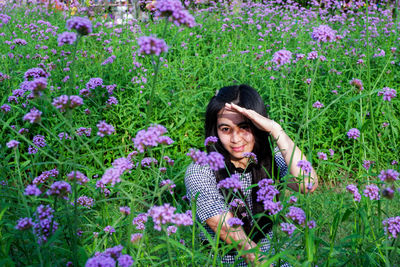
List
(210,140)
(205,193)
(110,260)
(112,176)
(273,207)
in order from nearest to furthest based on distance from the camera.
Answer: (110,260)
(112,176)
(273,207)
(210,140)
(205,193)

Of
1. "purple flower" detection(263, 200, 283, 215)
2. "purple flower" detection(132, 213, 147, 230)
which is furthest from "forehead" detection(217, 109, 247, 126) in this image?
"purple flower" detection(263, 200, 283, 215)

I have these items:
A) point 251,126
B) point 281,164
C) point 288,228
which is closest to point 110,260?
point 288,228

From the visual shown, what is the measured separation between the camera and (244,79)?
4.04m

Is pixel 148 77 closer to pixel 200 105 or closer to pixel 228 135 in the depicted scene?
pixel 200 105

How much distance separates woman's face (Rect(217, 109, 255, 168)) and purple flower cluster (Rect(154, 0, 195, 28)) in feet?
4.79

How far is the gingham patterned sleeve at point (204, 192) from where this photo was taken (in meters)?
2.44

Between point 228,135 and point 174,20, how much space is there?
153 cm

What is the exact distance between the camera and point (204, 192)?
2.54m

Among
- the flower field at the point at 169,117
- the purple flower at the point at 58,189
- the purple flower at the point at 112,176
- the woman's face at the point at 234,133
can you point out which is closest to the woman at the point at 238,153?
the woman's face at the point at 234,133

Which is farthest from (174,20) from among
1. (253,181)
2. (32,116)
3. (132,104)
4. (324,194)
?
(324,194)

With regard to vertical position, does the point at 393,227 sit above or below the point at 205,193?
above

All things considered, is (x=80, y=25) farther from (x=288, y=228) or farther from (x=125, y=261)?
(x=288, y=228)

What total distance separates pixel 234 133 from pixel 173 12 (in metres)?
1.52

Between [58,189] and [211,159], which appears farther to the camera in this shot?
[58,189]
